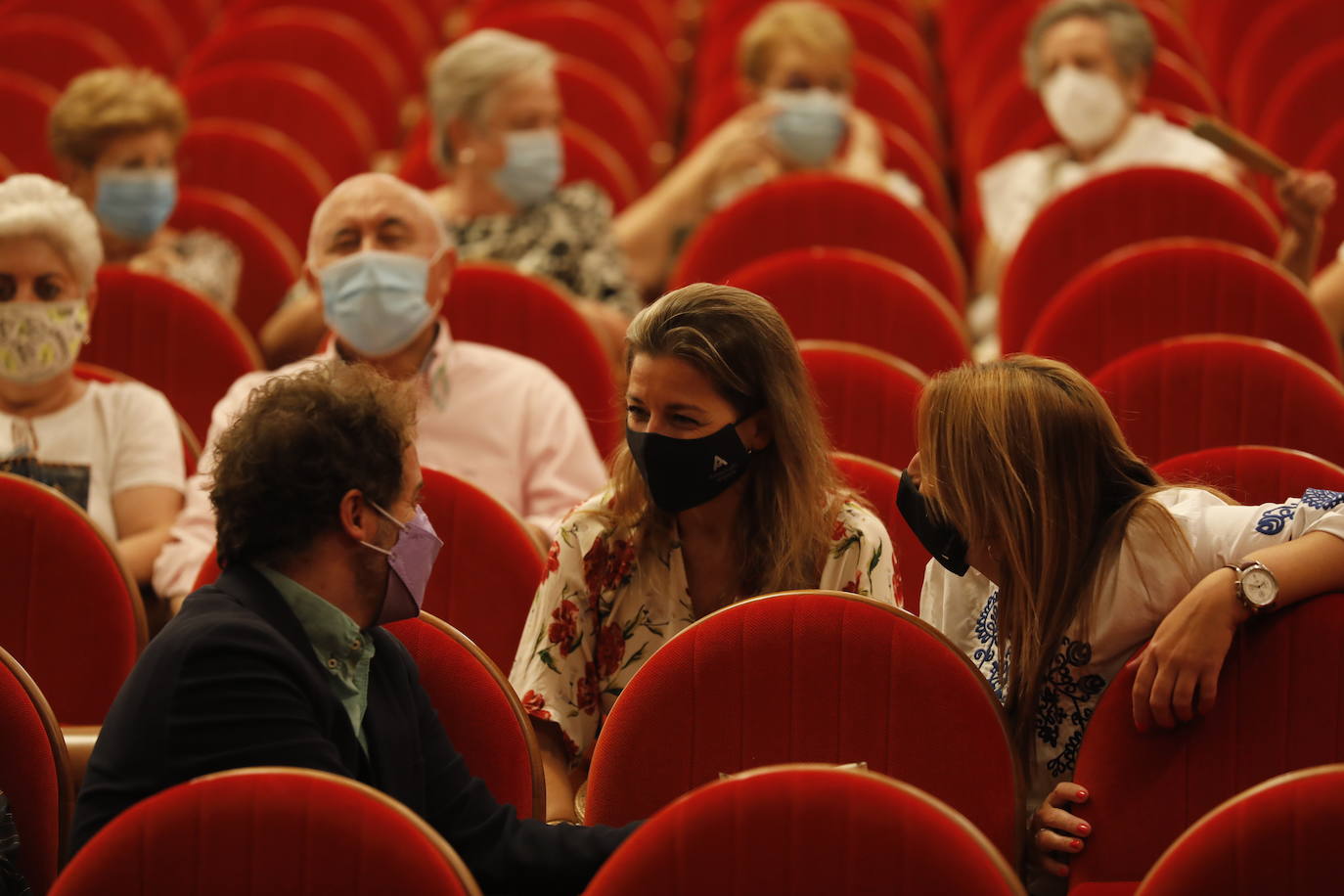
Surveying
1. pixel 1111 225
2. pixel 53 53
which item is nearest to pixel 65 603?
pixel 1111 225

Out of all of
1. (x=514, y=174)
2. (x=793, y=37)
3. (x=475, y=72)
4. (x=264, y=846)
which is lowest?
(x=264, y=846)

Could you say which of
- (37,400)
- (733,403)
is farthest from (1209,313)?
(37,400)

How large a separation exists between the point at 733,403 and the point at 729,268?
166cm

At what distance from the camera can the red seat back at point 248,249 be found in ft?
12.8

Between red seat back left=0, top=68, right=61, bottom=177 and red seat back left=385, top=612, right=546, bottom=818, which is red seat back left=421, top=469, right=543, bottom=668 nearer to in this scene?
red seat back left=385, top=612, right=546, bottom=818

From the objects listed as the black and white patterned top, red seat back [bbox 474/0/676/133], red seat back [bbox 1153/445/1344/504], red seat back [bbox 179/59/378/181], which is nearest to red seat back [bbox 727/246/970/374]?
the black and white patterned top

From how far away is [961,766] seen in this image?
1809 mm

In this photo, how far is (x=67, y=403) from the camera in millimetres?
2797

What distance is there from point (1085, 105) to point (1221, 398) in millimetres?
1664

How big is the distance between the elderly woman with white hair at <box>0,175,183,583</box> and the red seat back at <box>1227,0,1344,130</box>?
3.50 m

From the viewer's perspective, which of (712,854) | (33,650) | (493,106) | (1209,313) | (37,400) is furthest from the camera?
(493,106)

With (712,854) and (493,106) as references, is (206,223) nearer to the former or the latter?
(493,106)

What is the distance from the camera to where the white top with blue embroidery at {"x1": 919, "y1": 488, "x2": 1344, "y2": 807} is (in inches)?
71.6

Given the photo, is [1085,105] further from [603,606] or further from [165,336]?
[603,606]
